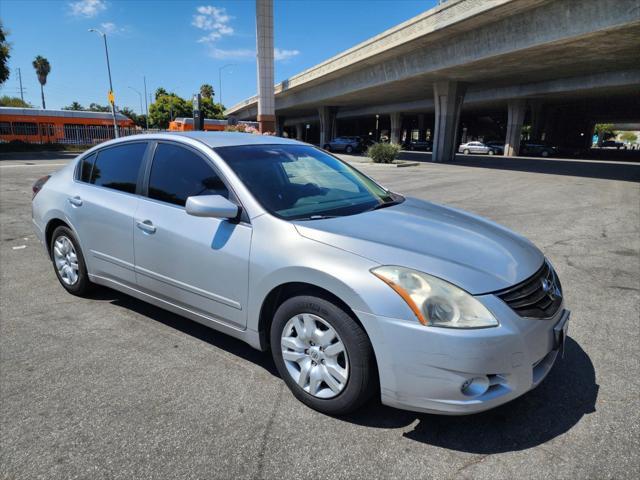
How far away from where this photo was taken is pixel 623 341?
3.70 meters

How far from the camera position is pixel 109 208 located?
150 inches

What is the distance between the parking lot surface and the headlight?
0.73 metres

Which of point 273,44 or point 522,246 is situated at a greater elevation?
point 273,44

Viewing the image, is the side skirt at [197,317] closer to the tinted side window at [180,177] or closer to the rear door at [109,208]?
the rear door at [109,208]

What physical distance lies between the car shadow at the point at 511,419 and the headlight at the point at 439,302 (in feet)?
2.36

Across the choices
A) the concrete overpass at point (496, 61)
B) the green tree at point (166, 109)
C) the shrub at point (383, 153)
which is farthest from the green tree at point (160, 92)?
the shrub at point (383, 153)

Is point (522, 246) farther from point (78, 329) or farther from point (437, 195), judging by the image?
point (437, 195)

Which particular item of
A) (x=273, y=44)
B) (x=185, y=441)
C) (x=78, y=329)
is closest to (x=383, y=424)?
(x=185, y=441)

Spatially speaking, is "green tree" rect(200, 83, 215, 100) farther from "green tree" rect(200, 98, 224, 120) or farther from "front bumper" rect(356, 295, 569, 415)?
"front bumper" rect(356, 295, 569, 415)

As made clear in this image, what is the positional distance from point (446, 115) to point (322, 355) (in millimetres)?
31351

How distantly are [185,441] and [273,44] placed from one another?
44647mm

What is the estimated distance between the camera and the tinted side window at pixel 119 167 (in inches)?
150

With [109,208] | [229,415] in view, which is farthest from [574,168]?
[229,415]

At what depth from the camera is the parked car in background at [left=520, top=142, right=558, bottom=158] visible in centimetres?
4291
